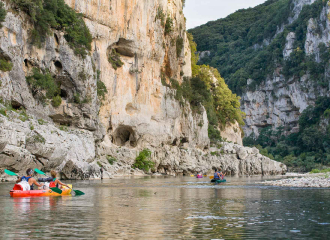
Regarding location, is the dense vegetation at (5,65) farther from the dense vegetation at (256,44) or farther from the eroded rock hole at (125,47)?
the dense vegetation at (256,44)

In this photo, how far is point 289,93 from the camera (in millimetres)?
110688

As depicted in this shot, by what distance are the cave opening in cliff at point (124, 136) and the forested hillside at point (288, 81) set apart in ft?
142

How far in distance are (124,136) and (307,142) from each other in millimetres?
57566

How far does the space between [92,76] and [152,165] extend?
1307cm


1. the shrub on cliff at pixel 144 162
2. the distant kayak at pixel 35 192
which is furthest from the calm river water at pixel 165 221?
the shrub on cliff at pixel 144 162

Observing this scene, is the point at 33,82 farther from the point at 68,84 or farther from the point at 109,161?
the point at 109,161

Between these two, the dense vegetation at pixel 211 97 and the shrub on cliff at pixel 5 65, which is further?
the dense vegetation at pixel 211 97

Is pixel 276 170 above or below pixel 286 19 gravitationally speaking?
below

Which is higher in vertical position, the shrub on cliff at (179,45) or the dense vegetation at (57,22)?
the shrub on cliff at (179,45)

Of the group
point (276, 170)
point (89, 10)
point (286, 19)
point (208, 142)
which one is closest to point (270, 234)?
point (89, 10)

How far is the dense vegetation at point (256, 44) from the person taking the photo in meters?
109

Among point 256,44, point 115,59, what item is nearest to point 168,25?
point 115,59

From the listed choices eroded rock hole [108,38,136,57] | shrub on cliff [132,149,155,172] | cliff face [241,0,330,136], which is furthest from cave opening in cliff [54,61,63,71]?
cliff face [241,0,330,136]

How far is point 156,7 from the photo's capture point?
52.9 metres
